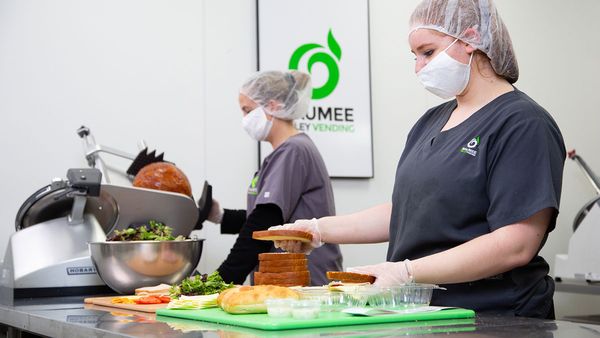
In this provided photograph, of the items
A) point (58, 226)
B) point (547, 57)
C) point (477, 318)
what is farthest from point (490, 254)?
point (547, 57)

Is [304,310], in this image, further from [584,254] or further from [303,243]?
[584,254]

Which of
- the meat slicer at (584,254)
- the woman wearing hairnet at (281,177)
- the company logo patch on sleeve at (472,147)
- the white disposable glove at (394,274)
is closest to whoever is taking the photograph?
the white disposable glove at (394,274)

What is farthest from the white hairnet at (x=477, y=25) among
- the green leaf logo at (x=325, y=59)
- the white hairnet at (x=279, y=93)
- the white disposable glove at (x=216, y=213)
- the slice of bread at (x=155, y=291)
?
the green leaf logo at (x=325, y=59)

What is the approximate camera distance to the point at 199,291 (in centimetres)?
167

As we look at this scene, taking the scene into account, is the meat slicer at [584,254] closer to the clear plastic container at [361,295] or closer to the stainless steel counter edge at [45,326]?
the clear plastic container at [361,295]

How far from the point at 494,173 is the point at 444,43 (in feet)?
1.29

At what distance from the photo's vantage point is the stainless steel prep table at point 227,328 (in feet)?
3.81

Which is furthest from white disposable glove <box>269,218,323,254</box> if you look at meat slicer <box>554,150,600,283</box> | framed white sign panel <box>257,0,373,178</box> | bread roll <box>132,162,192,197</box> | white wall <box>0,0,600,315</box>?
meat slicer <box>554,150,600,283</box>

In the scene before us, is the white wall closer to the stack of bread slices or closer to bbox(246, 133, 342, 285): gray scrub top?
bbox(246, 133, 342, 285): gray scrub top

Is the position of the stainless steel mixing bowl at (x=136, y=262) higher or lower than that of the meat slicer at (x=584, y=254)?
higher

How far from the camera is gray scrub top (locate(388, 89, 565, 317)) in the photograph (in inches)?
62.1

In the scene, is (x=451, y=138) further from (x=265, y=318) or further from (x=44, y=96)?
(x=44, y=96)

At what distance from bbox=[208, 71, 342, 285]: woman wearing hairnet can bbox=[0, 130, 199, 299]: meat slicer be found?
0.31 m

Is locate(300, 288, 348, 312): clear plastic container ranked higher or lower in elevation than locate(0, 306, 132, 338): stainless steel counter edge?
higher
